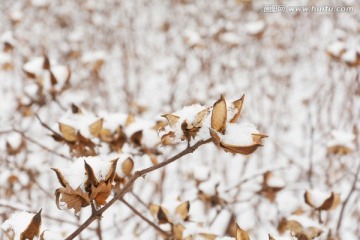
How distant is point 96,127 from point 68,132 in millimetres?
74

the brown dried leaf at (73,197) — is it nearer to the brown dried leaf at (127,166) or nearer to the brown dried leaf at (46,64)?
the brown dried leaf at (127,166)

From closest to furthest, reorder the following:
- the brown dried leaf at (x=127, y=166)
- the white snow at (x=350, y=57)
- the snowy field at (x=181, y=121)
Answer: the snowy field at (x=181, y=121) < the brown dried leaf at (x=127, y=166) < the white snow at (x=350, y=57)

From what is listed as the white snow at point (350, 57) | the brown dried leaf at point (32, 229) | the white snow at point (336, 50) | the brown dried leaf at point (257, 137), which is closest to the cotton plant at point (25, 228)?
the brown dried leaf at point (32, 229)

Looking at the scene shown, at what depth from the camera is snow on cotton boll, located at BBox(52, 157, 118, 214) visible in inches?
28.7

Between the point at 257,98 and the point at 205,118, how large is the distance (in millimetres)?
3095

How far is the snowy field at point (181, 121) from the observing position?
0.81 m

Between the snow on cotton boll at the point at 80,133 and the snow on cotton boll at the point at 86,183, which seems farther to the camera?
the snow on cotton boll at the point at 80,133

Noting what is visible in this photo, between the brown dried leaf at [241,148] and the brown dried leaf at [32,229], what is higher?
the brown dried leaf at [241,148]

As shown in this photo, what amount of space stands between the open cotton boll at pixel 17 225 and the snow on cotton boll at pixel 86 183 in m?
0.07

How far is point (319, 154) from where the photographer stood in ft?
11.2

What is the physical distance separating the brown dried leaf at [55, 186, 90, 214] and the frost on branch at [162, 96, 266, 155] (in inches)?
7.1

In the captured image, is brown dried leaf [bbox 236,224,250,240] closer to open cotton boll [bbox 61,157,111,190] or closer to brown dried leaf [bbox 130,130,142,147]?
open cotton boll [bbox 61,157,111,190]

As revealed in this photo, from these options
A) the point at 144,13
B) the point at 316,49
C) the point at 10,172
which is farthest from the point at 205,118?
the point at 144,13

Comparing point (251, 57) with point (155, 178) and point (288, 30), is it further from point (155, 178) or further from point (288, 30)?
point (155, 178)
